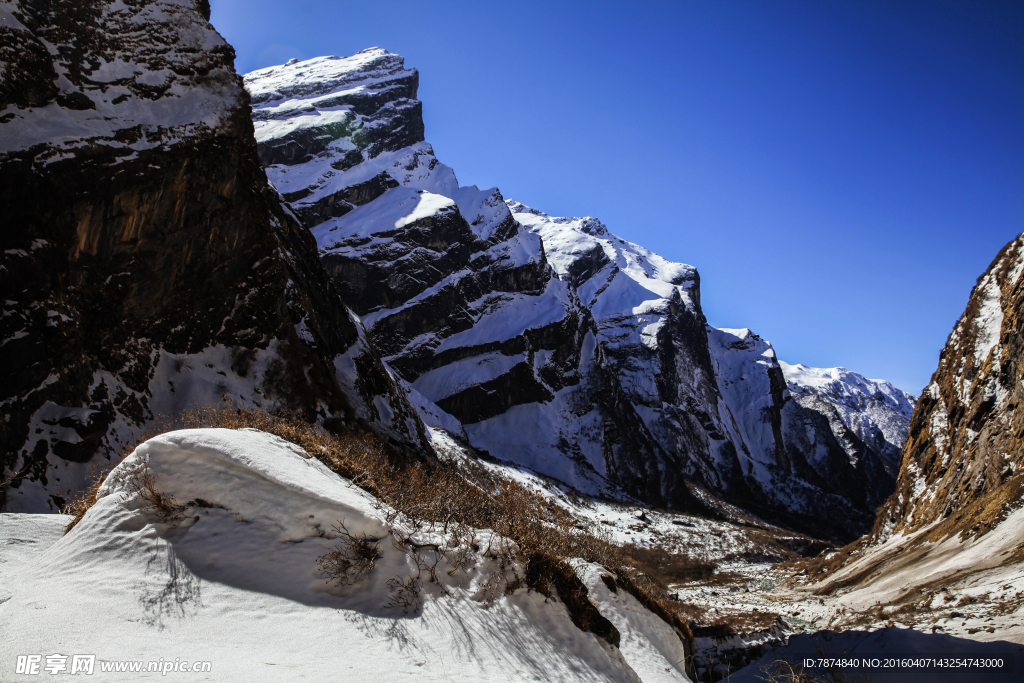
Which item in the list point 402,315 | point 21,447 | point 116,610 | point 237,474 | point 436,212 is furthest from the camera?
point 436,212

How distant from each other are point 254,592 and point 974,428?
38133mm

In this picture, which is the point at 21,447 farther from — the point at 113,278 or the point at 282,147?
the point at 282,147

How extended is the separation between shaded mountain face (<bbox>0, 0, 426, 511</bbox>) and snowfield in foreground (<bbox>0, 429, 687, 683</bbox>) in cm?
1718

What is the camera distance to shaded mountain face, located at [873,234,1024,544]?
2567 centimetres

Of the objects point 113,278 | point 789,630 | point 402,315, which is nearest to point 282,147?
point 402,315

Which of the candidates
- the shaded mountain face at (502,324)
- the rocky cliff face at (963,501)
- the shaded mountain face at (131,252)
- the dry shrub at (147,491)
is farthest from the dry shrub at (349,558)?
the shaded mountain face at (502,324)

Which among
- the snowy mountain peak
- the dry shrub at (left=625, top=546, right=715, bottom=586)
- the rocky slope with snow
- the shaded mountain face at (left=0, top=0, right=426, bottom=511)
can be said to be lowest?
the dry shrub at (left=625, top=546, right=715, bottom=586)

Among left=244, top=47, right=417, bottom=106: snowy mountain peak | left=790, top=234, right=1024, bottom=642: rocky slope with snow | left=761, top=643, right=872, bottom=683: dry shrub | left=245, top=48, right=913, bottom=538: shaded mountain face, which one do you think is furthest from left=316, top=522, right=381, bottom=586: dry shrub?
left=244, top=47, right=417, bottom=106: snowy mountain peak

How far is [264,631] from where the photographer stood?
646cm

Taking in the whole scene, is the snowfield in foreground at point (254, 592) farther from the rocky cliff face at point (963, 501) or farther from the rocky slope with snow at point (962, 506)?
the rocky cliff face at point (963, 501)

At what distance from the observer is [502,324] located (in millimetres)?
103688

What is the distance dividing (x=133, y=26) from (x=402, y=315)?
63403mm

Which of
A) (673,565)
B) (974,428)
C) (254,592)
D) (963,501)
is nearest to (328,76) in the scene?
(673,565)

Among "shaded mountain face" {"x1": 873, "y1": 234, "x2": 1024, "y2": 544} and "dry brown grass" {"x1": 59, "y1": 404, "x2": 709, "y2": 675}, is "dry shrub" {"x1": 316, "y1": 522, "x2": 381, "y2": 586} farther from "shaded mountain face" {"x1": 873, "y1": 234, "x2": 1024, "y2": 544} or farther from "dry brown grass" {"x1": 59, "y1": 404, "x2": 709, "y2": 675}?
"shaded mountain face" {"x1": 873, "y1": 234, "x2": 1024, "y2": 544}
